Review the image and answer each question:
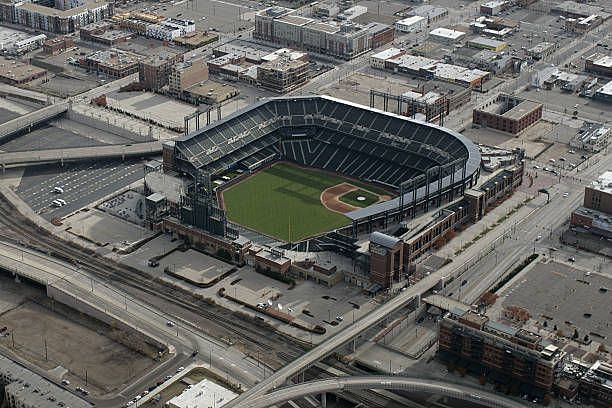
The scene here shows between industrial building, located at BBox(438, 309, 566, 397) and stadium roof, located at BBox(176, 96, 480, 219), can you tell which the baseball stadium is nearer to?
stadium roof, located at BBox(176, 96, 480, 219)

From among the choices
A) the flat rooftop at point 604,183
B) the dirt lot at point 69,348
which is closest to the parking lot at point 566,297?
the flat rooftop at point 604,183

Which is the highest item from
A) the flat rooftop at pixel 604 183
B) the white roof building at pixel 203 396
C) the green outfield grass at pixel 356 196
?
the flat rooftop at pixel 604 183

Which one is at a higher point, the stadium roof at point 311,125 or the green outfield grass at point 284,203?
the stadium roof at point 311,125

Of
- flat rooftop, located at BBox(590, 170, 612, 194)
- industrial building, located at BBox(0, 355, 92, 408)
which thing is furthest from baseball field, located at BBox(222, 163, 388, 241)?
industrial building, located at BBox(0, 355, 92, 408)

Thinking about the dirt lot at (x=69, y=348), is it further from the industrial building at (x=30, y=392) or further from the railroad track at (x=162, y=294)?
the railroad track at (x=162, y=294)

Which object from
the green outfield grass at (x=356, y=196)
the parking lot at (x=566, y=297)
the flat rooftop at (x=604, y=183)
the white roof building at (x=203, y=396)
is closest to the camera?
the white roof building at (x=203, y=396)

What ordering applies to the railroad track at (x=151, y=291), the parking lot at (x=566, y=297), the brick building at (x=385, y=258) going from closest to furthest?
the railroad track at (x=151, y=291) → the parking lot at (x=566, y=297) → the brick building at (x=385, y=258)
